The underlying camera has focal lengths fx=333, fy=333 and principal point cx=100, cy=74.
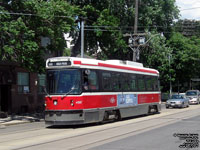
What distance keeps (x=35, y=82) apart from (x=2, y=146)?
738 inches

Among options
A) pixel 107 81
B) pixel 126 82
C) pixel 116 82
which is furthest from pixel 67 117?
pixel 126 82

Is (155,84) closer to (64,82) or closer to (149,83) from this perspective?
(149,83)

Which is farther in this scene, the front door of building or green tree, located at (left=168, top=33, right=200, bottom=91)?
green tree, located at (left=168, top=33, right=200, bottom=91)

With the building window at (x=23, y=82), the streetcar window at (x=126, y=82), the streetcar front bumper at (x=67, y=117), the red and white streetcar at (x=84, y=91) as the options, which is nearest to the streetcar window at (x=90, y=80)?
the red and white streetcar at (x=84, y=91)

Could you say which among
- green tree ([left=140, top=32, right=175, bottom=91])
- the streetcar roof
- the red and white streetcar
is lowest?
the red and white streetcar

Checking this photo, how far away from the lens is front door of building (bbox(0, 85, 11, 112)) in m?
26.7

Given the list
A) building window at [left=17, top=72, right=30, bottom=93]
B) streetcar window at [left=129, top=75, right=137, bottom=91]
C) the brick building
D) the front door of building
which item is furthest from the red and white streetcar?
building window at [left=17, top=72, right=30, bottom=93]

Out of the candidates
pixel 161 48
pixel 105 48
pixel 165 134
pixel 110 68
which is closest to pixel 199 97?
pixel 161 48

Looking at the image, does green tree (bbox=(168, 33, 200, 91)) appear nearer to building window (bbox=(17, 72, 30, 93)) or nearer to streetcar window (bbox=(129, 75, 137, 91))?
building window (bbox=(17, 72, 30, 93))

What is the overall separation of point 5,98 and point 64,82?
1267cm

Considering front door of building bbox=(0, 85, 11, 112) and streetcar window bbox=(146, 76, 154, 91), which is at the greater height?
streetcar window bbox=(146, 76, 154, 91)

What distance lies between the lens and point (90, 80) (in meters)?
16.3

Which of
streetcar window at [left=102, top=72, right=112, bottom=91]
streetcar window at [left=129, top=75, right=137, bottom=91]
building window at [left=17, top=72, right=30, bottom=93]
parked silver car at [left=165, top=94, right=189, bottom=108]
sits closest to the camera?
streetcar window at [left=102, top=72, right=112, bottom=91]

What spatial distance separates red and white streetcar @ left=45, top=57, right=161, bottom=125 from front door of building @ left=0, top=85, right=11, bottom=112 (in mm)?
11015
